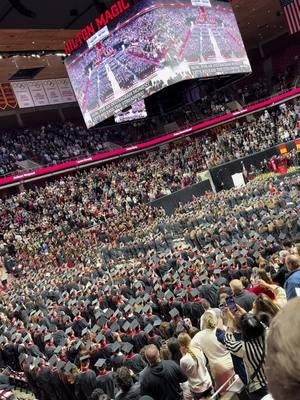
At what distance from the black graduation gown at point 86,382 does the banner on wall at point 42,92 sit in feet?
105

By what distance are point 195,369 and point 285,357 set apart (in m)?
4.52

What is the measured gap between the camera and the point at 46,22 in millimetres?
26125

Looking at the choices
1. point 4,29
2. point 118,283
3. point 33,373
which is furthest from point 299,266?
point 4,29

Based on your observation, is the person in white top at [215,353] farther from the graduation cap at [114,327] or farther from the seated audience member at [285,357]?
the graduation cap at [114,327]

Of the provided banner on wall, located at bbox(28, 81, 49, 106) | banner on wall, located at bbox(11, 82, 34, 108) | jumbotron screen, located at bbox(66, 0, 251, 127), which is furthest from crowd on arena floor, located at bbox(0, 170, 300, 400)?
banner on wall, located at bbox(28, 81, 49, 106)

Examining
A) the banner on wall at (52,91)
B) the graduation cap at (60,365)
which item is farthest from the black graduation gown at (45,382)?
the banner on wall at (52,91)

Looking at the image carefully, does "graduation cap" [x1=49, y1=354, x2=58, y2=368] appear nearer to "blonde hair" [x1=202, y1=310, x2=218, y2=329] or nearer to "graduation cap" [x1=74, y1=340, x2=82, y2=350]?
"graduation cap" [x1=74, y1=340, x2=82, y2=350]

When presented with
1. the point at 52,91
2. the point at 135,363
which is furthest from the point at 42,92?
the point at 135,363

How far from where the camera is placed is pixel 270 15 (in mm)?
38812

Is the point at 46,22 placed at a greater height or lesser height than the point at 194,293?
greater

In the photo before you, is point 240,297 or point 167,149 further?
point 167,149

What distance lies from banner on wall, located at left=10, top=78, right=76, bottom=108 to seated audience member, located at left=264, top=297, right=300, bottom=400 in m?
38.4

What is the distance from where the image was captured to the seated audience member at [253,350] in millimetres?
4188

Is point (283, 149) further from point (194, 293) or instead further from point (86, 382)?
point (86, 382)
